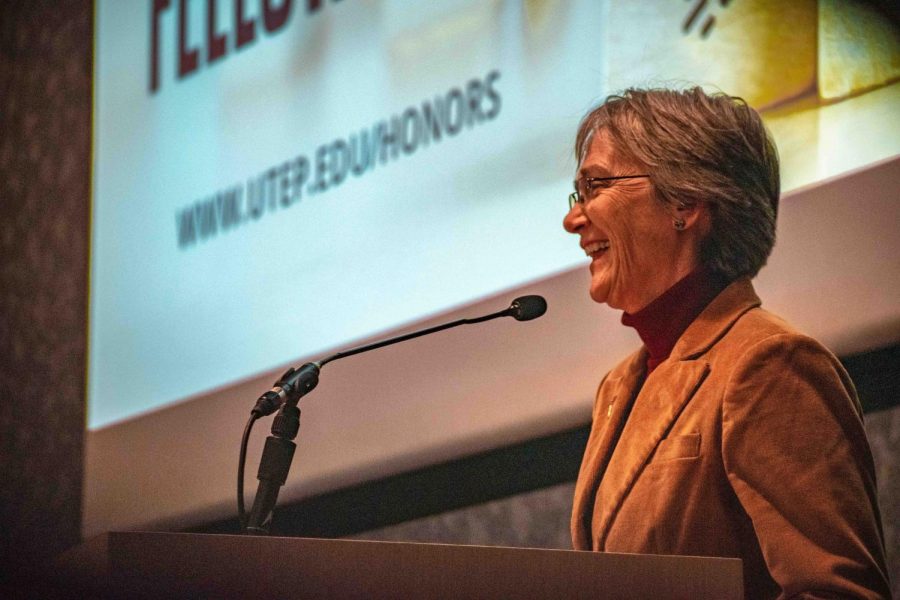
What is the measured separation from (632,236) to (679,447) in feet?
1.13

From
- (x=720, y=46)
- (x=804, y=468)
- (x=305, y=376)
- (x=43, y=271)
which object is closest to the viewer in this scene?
(x=804, y=468)

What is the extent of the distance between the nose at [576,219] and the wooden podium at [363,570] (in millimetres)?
747

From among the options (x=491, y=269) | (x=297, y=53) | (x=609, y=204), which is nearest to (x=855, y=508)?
(x=609, y=204)

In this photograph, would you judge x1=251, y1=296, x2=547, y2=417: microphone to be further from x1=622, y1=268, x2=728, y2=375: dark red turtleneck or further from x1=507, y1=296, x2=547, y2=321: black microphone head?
x1=622, y1=268, x2=728, y2=375: dark red turtleneck

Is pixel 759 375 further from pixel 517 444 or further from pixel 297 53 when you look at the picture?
pixel 297 53

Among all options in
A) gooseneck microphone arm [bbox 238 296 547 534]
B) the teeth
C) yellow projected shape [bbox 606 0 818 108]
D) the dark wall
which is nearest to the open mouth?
the teeth

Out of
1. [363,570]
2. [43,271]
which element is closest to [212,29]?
[43,271]

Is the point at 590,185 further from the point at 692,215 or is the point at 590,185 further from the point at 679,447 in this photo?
the point at 679,447

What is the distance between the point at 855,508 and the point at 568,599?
413 mm

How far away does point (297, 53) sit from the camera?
3191 millimetres

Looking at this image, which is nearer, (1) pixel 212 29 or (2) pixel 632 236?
(2) pixel 632 236

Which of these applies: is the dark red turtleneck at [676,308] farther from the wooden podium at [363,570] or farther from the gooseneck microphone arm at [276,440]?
the wooden podium at [363,570]

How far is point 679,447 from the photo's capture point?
1.51 meters

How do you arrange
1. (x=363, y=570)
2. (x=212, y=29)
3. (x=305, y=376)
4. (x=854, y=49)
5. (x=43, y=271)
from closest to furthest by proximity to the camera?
1. (x=363, y=570)
2. (x=305, y=376)
3. (x=854, y=49)
4. (x=212, y=29)
5. (x=43, y=271)
